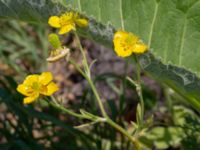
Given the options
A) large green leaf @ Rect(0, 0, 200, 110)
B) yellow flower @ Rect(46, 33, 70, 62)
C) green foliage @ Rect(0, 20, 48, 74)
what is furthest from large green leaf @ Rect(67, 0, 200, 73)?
green foliage @ Rect(0, 20, 48, 74)

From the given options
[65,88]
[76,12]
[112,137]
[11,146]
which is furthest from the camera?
[65,88]

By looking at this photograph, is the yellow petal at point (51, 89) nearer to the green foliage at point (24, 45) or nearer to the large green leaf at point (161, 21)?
the large green leaf at point (161, 21)

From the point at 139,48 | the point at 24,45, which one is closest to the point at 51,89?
the point at 139,48

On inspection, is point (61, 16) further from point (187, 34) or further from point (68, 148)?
point (68, 148)

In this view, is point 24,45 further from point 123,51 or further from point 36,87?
point 123,51

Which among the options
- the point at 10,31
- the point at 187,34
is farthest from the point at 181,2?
the point at 10,31

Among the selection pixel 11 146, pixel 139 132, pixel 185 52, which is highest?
pixel 185 52

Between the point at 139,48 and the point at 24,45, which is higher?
the point at 139,48

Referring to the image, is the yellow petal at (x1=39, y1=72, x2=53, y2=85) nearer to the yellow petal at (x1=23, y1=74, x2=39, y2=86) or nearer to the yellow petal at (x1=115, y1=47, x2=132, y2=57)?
the yellow petal at (x1=23, y1=74, x2=39, y2=86)
